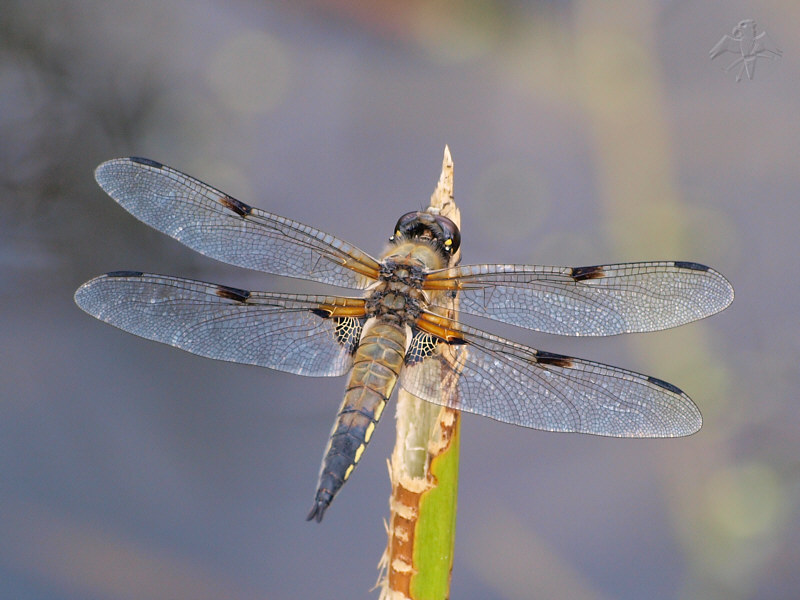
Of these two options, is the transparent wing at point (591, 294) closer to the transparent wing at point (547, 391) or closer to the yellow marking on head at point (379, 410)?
the transparent wing at point (547, 391)

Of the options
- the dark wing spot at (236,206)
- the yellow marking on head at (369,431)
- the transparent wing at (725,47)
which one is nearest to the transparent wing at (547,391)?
the yellow marking on head at (369,431)

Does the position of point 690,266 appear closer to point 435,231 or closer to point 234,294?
point 435,231

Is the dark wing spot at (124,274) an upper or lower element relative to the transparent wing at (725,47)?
lower

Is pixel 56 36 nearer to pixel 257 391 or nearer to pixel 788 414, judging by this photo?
pixel 257 391

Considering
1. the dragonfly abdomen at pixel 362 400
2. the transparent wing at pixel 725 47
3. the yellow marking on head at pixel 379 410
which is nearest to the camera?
the dragonfly abdomen at pixel 362 400

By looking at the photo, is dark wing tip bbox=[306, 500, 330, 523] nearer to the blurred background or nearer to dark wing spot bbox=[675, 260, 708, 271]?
the blurred background

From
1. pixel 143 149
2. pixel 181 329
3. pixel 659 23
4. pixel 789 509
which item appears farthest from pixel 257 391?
pixel 659 23
